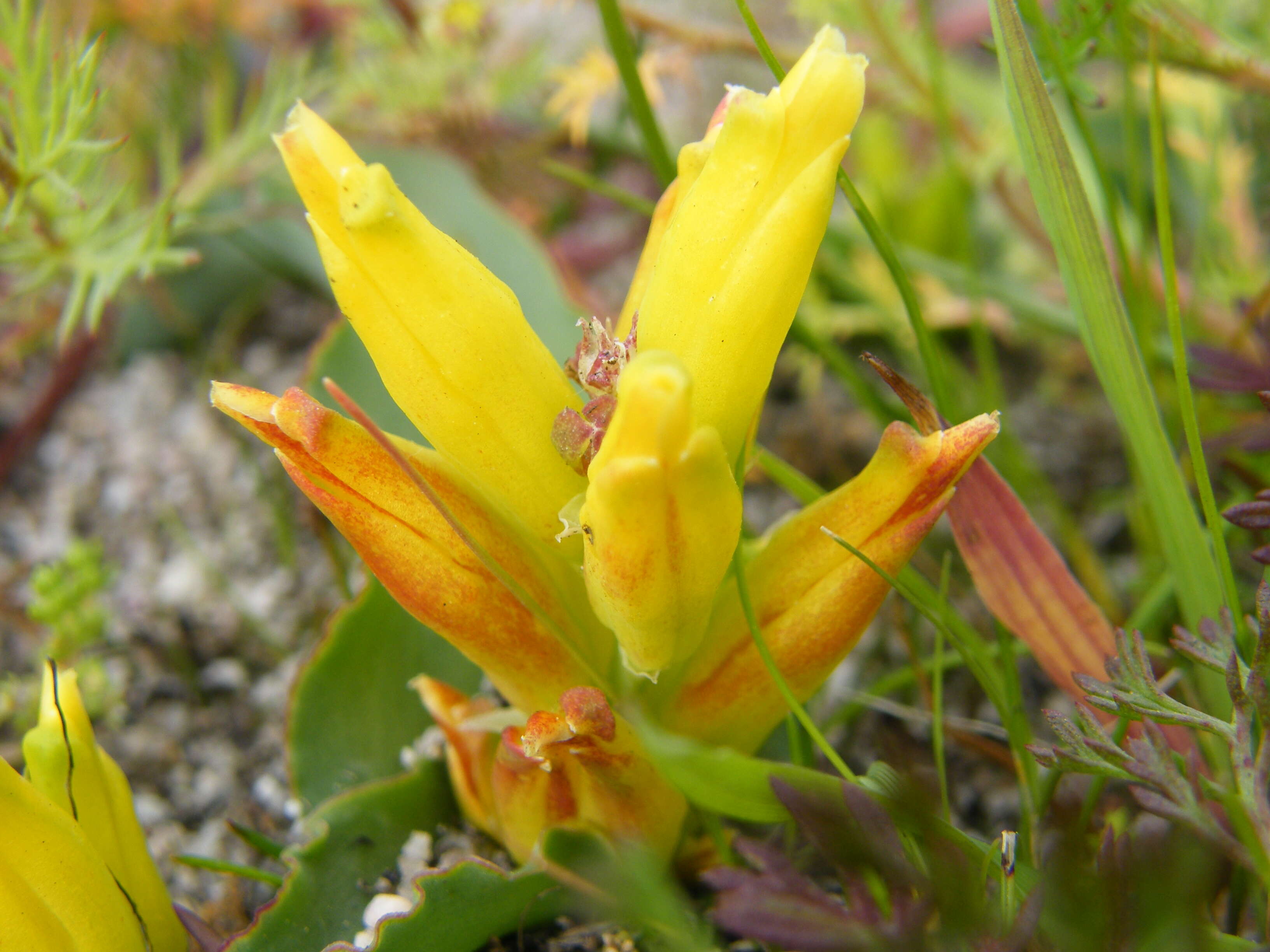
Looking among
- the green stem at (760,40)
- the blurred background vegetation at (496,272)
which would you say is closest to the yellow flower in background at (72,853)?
the blurred background vegetation at (496,272)

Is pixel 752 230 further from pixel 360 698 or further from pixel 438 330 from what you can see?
pixel 360 698

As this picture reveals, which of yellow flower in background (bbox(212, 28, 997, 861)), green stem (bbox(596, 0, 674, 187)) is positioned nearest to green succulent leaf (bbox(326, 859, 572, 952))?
yellow flower in background (bbox(212, 28, 997, 861))

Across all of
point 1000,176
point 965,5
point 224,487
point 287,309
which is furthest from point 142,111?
point 965,5

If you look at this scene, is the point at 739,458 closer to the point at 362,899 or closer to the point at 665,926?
the point at 665,926

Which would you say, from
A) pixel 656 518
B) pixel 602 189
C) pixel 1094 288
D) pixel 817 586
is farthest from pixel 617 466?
pixel 602 189

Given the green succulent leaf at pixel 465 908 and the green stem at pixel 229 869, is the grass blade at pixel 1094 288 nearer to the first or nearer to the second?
the green succulent leaf at pixel 465 908

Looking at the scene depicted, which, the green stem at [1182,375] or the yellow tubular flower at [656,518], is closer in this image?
the yellow tubular flower at [656,518]

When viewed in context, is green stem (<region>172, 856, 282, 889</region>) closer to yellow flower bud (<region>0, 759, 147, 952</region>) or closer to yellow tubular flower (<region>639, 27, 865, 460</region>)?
yellow flower bud (<region>0, 759, 147, 952</region>)
